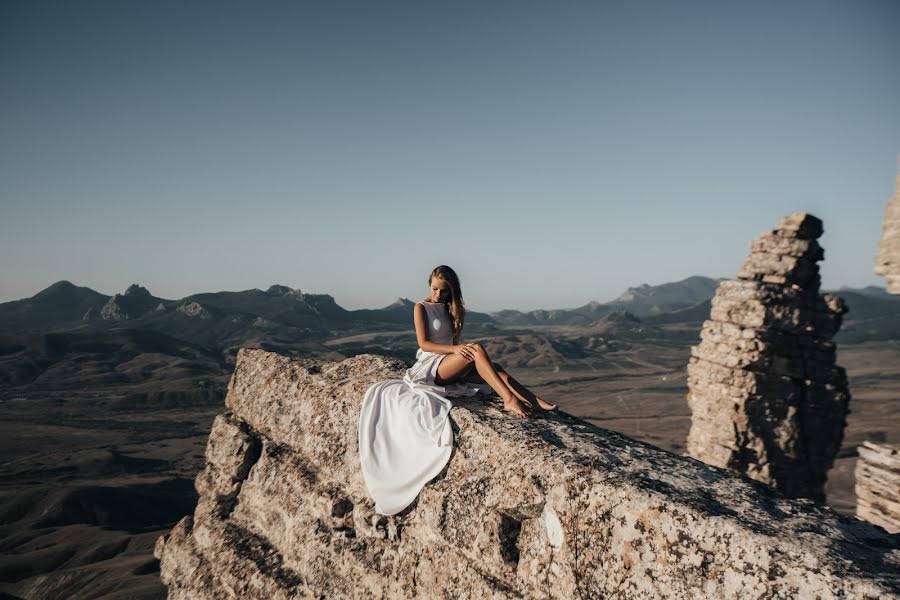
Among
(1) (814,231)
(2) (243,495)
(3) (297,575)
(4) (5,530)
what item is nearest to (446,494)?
(3) (297,575)

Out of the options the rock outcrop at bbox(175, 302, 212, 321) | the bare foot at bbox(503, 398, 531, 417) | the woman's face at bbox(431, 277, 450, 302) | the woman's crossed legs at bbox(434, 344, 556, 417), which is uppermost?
the rock outcrop at bbox(175, 302, 212, 321)

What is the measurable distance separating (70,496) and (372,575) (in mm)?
25910

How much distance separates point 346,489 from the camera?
186 inches

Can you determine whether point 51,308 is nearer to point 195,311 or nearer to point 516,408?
point 195,311

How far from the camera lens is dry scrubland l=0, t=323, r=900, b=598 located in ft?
50.2

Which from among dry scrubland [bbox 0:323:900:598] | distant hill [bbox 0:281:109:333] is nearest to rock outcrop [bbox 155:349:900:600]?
dry scrubland [bbox 0:323:900:598]

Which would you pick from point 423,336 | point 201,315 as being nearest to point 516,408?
point 423,336

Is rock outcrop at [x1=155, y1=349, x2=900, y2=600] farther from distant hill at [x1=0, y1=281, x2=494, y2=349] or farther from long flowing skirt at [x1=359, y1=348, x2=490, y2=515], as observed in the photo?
distant hill at [x1=0, y1=281, x2=494, y2=349]

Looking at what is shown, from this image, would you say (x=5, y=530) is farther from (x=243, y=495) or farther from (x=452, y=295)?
(x=452, y=295)

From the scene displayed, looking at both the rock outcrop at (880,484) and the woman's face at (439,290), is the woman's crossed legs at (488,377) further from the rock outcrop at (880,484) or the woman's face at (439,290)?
the rock outcrop at (880,484)

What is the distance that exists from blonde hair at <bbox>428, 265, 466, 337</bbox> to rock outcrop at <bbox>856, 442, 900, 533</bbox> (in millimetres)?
7957

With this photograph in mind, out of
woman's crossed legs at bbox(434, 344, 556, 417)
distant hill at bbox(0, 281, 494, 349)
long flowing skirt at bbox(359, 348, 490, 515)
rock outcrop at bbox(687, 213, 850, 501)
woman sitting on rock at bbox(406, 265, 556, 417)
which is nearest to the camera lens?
long flowing skirt at bbox(359, 348, 490, 515)

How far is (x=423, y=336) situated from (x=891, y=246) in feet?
26.7

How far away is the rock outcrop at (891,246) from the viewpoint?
26.1ft
